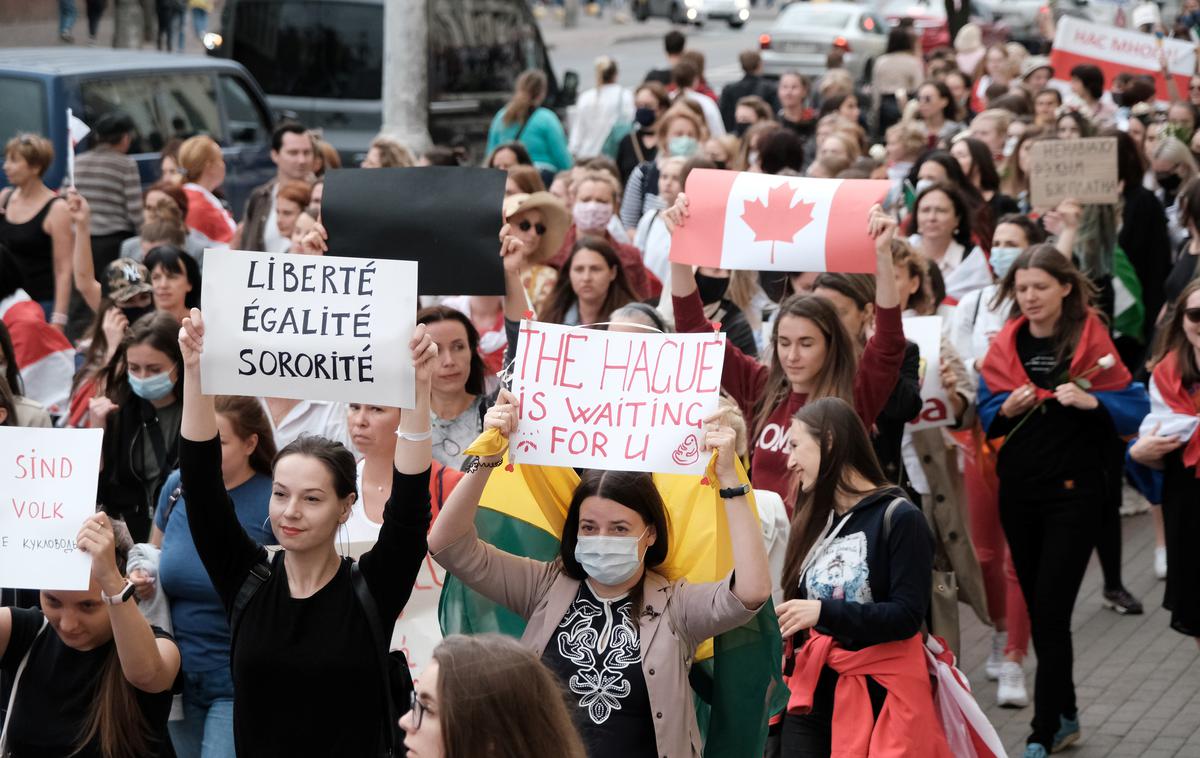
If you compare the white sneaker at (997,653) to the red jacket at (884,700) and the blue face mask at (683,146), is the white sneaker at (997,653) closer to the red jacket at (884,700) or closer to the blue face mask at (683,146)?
the red jacket at (884,700)

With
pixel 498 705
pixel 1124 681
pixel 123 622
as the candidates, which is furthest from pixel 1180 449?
pixel 498 705

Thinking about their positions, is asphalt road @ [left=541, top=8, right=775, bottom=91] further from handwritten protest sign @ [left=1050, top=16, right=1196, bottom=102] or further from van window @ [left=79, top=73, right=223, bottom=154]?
van window @ [left=79, top=73, right=223, bottom=154]

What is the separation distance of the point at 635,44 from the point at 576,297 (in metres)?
34.5

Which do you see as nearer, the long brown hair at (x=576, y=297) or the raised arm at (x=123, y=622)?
the raised arm at (x=123, y=622)

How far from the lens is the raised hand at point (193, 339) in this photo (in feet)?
14.9

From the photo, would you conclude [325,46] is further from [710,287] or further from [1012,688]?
[1012,688]

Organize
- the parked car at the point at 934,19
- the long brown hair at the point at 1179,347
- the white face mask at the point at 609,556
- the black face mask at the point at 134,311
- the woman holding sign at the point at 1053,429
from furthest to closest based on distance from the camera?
the parked car at the point at 934,19 → the black face mask at the point at 134,311 → the woman holding sign at the point at 1053,429 → the long brown hair at the point at 1179,347 → the white face mask at the point at 609,556

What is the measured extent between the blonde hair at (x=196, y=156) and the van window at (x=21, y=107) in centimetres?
117

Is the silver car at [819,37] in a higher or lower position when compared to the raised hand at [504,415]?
higher

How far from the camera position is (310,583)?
433 centimetres

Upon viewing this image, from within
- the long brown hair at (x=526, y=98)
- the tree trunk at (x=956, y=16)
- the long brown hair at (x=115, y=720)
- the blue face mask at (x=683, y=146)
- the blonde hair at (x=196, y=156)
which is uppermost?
the tree trunk at (x=956, y=16)

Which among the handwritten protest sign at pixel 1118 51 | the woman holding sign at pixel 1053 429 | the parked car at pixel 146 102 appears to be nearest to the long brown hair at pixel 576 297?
the woman holding sign at pixel 1053 429

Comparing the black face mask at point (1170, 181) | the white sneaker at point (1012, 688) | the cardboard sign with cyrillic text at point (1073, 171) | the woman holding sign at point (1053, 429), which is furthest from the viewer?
the black face mask at point (1170, 181)

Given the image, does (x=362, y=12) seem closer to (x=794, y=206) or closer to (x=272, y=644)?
(x=794, y=206)
